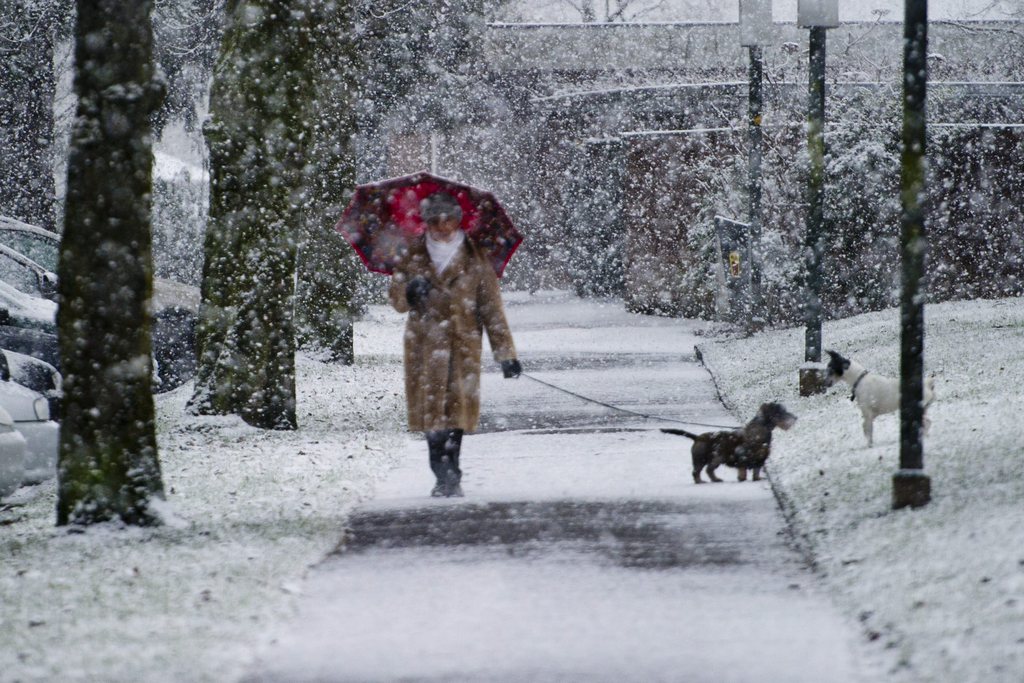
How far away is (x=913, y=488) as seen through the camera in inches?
307

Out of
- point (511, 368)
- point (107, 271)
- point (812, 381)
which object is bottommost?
point (812, 381)

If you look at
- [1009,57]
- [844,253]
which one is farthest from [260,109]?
[1009,57]

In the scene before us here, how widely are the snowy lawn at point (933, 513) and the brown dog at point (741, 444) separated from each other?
0.87ft

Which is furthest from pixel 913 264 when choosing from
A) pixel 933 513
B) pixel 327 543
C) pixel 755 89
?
pixel 755 89

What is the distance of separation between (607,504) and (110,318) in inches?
122

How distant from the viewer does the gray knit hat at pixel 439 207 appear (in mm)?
8977

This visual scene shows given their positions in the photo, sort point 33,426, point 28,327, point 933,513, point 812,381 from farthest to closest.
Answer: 1. point 812,381
2. point 28,327
3. point 33,426
4. point 933,513

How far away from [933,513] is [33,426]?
6.17 m

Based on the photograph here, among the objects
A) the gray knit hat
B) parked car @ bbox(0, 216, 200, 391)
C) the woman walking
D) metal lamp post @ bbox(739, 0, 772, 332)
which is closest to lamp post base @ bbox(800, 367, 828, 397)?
the woman walking

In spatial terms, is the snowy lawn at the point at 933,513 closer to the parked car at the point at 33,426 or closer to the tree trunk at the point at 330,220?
the parked car at the point at 33,426

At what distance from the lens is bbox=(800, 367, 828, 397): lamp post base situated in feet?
45.5

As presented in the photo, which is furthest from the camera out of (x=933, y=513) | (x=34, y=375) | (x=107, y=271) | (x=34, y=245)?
(x=34, y=245)

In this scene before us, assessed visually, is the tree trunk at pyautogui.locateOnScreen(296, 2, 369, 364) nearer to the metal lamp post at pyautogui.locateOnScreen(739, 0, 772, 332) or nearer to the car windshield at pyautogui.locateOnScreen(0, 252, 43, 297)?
the car windshield at pyautogui.locateOnScreen(0, 252, 43, 297)

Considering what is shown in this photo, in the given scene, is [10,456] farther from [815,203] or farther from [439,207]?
[815,203]
